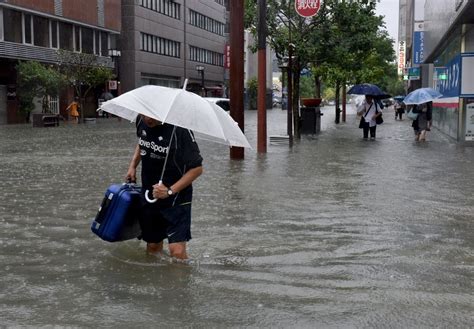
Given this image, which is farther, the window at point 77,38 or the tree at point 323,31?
the window at point 77,38

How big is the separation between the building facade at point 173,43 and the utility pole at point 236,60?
98.4 feet

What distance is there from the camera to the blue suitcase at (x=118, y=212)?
5.73 metres

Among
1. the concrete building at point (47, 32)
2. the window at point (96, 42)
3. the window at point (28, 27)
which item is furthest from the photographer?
the window at point (96, 42)

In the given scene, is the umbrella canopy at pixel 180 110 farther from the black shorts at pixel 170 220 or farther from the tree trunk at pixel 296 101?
the tree trunk at pixel 296 101

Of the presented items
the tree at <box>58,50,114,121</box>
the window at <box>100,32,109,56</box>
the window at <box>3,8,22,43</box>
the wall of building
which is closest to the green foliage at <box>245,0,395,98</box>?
the wall of building

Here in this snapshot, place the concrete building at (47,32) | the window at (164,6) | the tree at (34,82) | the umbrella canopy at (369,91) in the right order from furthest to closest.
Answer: the window at (164,6)
the concrete building at (47,32)
the tree at (34,82)
the umbrella canopy at (369,91)

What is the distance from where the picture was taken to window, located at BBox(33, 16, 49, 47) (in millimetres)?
42688

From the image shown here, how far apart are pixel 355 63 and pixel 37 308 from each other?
22098 millimetres

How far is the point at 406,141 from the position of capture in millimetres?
23406

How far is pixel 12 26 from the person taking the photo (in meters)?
40.2

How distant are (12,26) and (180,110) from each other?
37744 mm

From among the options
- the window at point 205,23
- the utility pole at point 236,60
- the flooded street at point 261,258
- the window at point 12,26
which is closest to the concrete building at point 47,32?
the window at point 12,26

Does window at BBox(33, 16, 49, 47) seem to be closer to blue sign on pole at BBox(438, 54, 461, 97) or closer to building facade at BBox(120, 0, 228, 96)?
building facade at BBox(120, 0, 228, 96)

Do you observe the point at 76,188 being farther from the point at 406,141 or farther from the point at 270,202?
the point at 406,141
